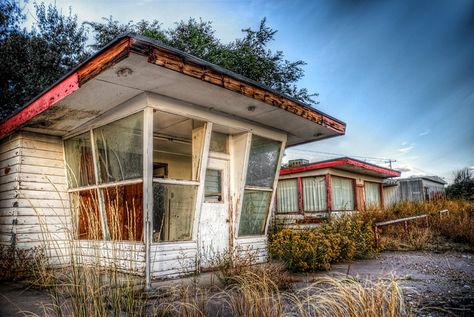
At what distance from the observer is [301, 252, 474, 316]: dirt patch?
3250 millimetres

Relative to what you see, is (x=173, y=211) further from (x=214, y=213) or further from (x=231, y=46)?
(x=231, y=46)

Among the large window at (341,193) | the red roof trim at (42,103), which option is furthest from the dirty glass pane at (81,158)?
the large window at (341,193)

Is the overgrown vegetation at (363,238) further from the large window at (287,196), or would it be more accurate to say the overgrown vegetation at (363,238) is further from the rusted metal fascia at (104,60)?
the large window at (287,196)

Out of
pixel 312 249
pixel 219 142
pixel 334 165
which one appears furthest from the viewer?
pixel 334 165

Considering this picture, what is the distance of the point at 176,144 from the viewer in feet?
23.3

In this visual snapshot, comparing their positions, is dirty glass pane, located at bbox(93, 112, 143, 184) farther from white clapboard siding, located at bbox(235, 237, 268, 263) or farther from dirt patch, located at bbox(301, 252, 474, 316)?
dirt patch, located at bbox(301, 252, 474, 316)

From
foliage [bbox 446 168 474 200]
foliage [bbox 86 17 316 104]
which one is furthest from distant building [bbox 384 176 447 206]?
foliage [bbox 86 17 316 104]


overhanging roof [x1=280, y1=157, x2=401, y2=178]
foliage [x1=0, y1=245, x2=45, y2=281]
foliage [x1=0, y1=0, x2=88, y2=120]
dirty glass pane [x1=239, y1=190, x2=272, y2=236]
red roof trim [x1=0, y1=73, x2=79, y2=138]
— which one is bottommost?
foliage [x1=0, y1=245, x2=45, y2=281]

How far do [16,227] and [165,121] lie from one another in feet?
11.0

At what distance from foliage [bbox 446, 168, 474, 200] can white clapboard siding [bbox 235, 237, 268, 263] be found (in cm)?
2344

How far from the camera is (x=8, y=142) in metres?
6.29

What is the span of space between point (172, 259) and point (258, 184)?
2.47 meters

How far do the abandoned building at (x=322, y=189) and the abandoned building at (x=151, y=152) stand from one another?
24.2ft

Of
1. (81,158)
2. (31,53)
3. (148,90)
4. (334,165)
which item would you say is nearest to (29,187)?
(81,158)
